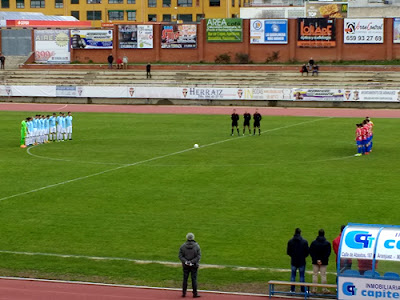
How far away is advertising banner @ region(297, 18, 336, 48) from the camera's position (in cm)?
8675

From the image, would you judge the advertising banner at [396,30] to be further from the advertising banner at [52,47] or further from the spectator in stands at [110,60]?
the advertising banner at [52,47]

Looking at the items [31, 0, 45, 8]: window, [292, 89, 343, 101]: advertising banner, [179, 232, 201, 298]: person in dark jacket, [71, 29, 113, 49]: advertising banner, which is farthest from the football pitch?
[31, 0, 45, 8]: window

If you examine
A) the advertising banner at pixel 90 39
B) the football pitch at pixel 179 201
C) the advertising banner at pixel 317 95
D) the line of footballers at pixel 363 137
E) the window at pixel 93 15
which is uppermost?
the window at pixel 93 15

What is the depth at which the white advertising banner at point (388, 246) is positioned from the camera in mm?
16719

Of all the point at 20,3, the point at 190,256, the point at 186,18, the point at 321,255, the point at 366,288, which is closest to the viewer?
the point at 366,288

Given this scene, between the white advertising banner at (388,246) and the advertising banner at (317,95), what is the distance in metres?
53.7

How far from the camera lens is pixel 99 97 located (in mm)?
76625

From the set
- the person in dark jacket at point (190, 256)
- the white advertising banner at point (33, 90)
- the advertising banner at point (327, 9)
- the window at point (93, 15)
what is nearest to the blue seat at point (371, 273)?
the person in dark jacket at point (190, 256)

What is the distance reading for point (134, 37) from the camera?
94.3m

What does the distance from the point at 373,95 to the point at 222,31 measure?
27.5 m

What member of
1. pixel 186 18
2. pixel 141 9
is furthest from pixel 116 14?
pixel 186 18

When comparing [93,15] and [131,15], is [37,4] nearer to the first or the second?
[93,15]

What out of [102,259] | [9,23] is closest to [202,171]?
[102,259]

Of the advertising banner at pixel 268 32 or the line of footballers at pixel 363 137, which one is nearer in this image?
the line of footballers at pixel 363 137
